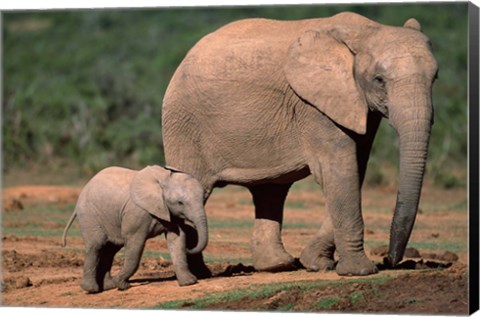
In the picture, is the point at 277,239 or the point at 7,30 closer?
the point at 277,239

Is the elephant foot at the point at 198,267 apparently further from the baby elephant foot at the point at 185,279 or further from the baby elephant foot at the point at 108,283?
the baby elephant foot at the point at 108,283

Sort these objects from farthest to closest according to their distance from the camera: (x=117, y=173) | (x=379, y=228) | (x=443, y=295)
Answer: (x=379, y=228) → (x=117, y=173) → (x=443, y=295)

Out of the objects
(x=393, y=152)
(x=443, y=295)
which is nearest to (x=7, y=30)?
(x=393, y=152)

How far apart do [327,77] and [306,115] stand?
1.25 feet

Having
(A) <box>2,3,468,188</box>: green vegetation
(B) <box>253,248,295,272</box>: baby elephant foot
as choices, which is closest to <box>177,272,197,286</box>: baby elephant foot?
(B) <box>253,248,295,272</box>: baby elephant foot

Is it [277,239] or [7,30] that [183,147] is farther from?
[7,30]

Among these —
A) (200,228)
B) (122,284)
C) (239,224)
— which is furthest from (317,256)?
(239,224)

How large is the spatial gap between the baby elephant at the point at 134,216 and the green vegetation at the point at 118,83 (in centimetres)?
501

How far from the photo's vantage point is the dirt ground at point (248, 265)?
444 inches

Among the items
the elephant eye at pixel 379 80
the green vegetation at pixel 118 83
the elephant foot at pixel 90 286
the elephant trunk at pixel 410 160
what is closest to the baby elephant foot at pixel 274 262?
the elephant foot at pixel 90 286

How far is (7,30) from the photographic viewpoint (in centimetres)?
3641

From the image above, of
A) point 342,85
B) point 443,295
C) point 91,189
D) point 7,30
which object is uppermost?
point 7,30

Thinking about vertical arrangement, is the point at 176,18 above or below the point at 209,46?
above

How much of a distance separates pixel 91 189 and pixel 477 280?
10.4 feet
